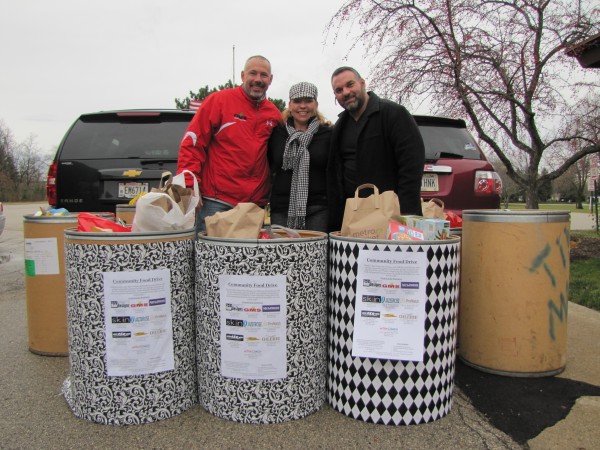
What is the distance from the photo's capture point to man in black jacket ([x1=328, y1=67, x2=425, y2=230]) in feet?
10.2

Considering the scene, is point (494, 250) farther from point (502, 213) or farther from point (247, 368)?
point (247, 368)

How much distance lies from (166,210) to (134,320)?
0.60m

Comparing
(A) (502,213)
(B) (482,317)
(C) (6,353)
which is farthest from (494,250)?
(C) (6,353)

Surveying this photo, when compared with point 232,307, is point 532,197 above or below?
above

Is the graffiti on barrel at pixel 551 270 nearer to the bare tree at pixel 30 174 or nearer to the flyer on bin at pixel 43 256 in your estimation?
the flyer on bin at pixel 43 256

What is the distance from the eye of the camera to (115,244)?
235 cm

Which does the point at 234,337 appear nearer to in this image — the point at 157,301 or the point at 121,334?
the point at 157,301

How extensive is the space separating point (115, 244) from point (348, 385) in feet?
4.61

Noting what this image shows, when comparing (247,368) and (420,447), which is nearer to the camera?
(420,447)

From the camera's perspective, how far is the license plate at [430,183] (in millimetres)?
4844

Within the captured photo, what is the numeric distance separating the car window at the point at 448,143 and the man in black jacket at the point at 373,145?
1.88m

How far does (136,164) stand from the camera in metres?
4.57

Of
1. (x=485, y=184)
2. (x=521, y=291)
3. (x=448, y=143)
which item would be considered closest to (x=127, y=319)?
(x=521, y=291)

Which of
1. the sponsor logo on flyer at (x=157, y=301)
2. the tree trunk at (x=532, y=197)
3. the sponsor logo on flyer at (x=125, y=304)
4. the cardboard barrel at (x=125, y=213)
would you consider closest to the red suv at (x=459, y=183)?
the cardboard barrel at (x=125, y=213)
